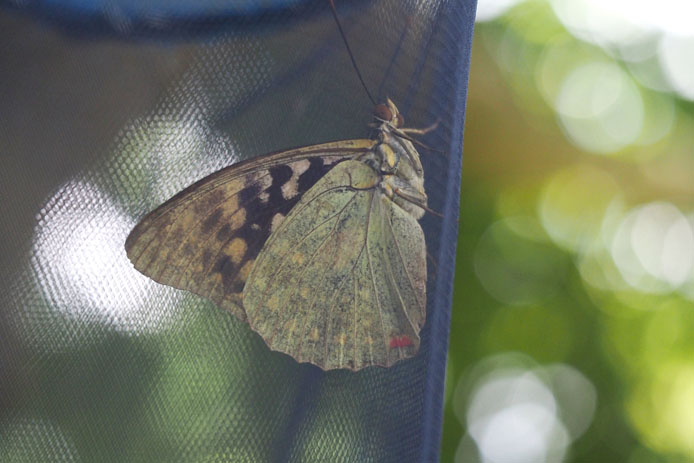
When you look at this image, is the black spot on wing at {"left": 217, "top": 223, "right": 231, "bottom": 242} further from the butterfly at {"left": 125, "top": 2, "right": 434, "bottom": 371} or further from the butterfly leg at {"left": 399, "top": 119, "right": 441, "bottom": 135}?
the butterfly leg at {"left": 399, "top": 119, "right": 441, "bottom": 135}

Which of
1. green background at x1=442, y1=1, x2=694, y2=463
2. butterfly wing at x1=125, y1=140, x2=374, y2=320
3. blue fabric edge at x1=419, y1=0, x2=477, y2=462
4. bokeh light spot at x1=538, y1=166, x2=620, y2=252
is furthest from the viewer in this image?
green background at x1=442, y1=1, x2=694, y2=463

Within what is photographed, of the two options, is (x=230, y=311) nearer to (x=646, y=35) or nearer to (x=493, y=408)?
(x=646, y=35)

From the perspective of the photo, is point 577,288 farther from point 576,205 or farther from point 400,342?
point 400,342

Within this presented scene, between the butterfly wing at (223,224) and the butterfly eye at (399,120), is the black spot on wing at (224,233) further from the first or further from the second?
the butterfly eye at (399,120)

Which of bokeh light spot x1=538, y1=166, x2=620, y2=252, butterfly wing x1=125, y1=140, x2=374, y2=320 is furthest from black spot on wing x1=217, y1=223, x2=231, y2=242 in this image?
bokeh light spot x1=538, y1=166, x2=620, y2=252

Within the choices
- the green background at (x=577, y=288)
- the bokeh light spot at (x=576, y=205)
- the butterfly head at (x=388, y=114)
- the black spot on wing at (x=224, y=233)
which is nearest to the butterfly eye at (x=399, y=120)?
the butterfly head at (x=388, y=114)

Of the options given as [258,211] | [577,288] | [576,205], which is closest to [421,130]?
[258,211]
